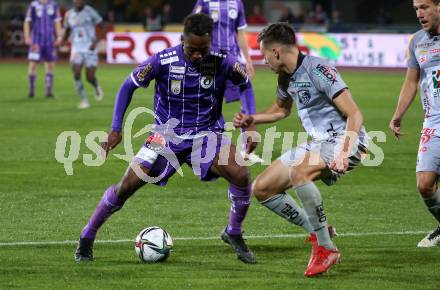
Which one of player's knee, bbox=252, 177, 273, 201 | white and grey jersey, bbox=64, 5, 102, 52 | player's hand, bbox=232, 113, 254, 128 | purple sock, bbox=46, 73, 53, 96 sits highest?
player's hand, bbox=232, 113, 254, 128

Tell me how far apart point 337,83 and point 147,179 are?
167 centimetres

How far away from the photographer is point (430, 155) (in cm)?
795

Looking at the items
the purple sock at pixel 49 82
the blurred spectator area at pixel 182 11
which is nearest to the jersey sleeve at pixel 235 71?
the purple sock at pixel 49 82

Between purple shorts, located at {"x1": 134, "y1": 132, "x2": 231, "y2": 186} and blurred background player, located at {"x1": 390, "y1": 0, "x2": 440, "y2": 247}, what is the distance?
5.08 feet

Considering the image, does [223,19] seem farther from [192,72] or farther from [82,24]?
[82,24]

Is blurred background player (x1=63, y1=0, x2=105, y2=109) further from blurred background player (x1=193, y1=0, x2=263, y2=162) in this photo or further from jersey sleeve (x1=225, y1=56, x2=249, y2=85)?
jersey sleeve (x1=225, y1=56, x2=249, y2=85)

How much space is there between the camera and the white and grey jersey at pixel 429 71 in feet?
26.4

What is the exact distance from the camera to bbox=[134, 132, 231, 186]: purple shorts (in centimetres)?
798

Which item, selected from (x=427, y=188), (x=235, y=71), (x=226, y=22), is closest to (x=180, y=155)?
(x=235, y=71)

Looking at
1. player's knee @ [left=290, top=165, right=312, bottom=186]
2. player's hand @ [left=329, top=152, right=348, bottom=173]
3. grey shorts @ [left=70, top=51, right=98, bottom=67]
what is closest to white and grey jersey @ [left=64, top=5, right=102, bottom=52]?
grey shorts @ [left=70, top=51, right=98, bottom=67]

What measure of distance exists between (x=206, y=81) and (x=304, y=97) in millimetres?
838

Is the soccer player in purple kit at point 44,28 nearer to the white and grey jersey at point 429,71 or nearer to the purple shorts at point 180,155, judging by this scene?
the purple shorts at point 180,155

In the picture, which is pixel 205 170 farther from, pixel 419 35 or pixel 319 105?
pixel 419 35

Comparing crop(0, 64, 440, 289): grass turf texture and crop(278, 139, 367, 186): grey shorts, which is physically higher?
crop(278, 139, 367, 186): grey shorts
